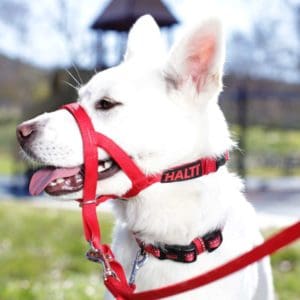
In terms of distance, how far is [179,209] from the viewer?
2.44 m

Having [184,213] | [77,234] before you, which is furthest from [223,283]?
[77,234]

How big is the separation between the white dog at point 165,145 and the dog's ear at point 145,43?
3.8 inches

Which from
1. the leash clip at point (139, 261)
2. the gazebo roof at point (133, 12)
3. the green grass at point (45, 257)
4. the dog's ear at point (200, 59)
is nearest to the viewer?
the dog's ear at point (200, 59)

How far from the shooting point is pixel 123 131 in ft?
7.57

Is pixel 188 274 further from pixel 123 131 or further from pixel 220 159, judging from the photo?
pixel 123 131

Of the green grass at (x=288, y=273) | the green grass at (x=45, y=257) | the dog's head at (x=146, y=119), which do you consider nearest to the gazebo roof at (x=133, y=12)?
the green grass at (x=45, y=257)

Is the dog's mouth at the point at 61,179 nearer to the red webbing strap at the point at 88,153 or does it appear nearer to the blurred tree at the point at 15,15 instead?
the red webbing strap at the point at 88,153

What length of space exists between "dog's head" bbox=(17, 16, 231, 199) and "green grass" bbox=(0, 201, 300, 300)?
2723 mm

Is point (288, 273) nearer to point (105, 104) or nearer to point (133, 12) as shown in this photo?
point (133, 12)

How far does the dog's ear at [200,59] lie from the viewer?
224 cm

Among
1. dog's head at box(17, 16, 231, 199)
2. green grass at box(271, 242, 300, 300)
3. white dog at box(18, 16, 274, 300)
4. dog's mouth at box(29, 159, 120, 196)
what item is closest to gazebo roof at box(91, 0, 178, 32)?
green grass at box(271, 242, 300, 300)

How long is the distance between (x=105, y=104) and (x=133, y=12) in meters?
4.43

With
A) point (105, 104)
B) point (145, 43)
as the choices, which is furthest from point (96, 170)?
point (145, 43)

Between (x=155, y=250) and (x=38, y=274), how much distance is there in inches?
149
